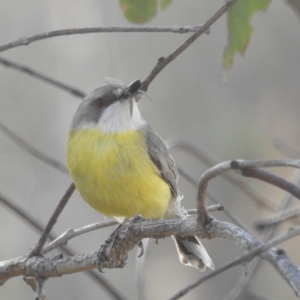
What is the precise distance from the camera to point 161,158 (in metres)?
4.26

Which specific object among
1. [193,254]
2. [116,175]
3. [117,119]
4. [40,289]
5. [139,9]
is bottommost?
[193,254]

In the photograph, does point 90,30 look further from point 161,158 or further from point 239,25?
point 161,158

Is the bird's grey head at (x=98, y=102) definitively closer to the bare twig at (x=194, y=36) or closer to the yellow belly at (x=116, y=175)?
the yellow belly at (x=116, y=175)

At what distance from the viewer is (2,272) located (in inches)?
129

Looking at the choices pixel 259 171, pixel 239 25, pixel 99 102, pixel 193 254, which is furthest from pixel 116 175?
pixel 259 171

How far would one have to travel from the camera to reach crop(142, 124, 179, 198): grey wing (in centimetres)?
418

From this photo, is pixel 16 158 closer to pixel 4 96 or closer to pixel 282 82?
→ pixel 4 96

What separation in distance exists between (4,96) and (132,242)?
27.1 ft

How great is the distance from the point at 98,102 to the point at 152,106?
6.72m

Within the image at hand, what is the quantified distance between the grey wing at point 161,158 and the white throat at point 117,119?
0.50 feet

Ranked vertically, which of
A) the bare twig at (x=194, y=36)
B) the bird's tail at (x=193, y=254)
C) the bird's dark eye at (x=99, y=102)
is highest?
the bare twig at (x=194, y=36)

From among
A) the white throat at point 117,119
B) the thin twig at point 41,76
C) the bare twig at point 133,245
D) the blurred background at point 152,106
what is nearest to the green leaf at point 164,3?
the thin twig at point 41,76

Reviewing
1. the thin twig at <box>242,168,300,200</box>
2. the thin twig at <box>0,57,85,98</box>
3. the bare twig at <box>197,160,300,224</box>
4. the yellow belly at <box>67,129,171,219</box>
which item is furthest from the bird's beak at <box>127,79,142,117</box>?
the thin twig at <box>242,168,300,200</box>

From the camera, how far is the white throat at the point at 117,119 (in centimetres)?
405
